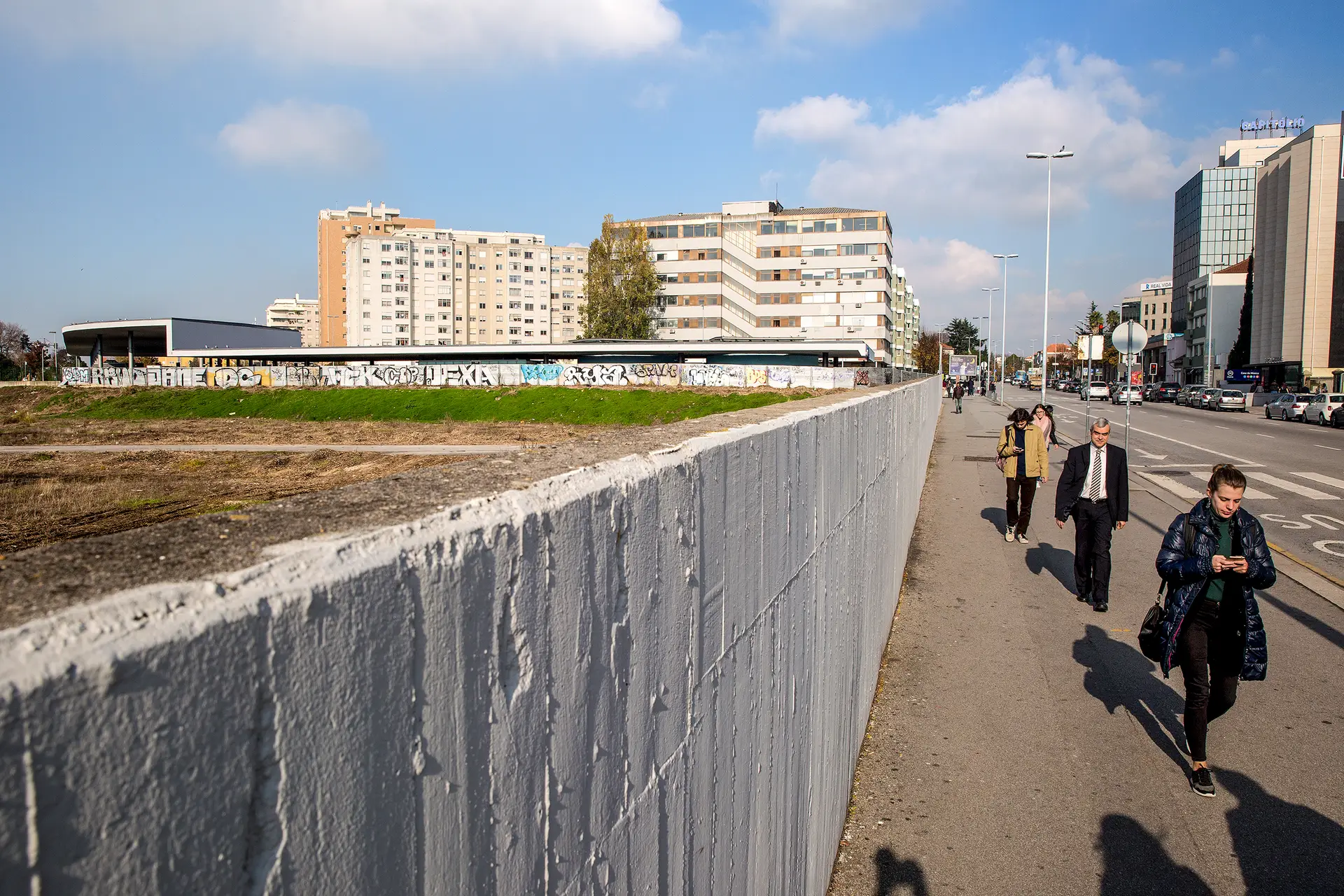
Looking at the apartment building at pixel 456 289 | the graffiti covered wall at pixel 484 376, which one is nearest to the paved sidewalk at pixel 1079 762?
the graffiti covered wall at pixel 484 376

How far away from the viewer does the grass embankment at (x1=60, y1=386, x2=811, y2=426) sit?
52031 millimetres

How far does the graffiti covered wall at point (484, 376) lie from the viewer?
57656 mm

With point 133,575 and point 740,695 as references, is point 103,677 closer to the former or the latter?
point 133,575

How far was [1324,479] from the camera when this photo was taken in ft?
65.3

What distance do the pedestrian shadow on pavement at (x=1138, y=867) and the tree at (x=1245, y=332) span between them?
108408 millimetres

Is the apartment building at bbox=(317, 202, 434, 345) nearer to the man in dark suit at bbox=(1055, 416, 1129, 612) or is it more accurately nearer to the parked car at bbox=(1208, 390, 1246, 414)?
the parked car at bbox=(1208, 390, 1246, 414)

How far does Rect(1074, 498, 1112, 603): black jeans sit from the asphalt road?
126 inches

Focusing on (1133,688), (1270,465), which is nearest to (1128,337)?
(1270,465)

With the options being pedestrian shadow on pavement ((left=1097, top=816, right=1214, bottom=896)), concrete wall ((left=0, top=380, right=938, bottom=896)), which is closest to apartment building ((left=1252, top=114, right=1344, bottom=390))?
pedestrian shadow on pavement ((left=1097, top=816, right=1214, bottom=896))

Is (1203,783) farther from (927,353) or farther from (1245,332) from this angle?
(927,353)

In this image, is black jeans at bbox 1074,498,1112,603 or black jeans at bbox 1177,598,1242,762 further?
black jeans at bbox 1074,498,1112,603

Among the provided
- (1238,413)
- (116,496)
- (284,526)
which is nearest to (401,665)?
(284,526)

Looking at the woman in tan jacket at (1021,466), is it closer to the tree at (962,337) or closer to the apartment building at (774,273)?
the apartment building at (774,273)

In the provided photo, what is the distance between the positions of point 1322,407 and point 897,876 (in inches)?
1886
